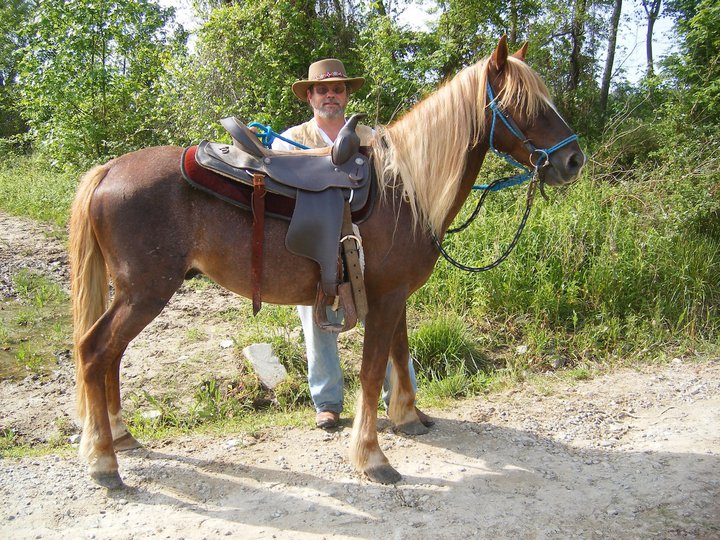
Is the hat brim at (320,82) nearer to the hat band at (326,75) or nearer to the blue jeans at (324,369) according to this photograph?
the hat band at (326,75)

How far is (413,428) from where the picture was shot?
3.59 m

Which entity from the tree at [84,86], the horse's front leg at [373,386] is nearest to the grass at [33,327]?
the horse's front leg at [373,386]

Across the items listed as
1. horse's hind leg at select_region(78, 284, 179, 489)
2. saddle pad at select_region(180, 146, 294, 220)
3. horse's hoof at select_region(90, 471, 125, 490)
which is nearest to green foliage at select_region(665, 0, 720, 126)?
saddle pad at select_region(180, 146, 294, 220)

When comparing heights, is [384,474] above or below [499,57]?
below

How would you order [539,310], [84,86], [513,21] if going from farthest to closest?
1. [84,86]
2. [513,21]
3. [539,310]

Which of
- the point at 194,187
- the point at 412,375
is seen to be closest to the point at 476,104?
the point at 194,187

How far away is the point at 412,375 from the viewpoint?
12.2 feet

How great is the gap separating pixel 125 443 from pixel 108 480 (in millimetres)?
411

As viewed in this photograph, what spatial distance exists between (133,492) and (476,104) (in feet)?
9.04

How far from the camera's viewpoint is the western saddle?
279cm

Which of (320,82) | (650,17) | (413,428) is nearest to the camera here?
(413,428)

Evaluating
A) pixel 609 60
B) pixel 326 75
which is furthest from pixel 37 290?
pixel 609 60

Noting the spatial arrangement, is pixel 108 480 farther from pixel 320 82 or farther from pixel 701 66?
pixel 701 66

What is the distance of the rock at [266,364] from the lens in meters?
4.36
